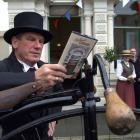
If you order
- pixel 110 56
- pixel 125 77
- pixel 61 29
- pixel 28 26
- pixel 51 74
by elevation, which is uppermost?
pixel 61 29

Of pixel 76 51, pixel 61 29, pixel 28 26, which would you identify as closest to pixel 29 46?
pixel 28 26

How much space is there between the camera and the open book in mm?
1991

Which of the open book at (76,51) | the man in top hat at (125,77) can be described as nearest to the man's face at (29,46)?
the open book at (76,51)

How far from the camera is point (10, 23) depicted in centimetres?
1652

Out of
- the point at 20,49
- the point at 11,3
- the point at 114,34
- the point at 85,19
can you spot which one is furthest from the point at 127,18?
the point at 20,49

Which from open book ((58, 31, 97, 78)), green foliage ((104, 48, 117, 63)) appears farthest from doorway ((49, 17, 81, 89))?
open book ((58, 31, 97, 78))

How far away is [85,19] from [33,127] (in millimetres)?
15420

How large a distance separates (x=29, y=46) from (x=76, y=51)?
2.16ft

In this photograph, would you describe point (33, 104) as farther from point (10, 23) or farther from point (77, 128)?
point (10, 23)

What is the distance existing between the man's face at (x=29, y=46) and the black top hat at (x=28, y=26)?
3 cm

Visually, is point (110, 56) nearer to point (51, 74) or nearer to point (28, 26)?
point (28, 26)

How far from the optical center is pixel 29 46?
262cm

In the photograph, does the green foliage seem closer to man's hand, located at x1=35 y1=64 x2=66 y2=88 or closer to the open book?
the open book

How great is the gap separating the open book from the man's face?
0.57m
